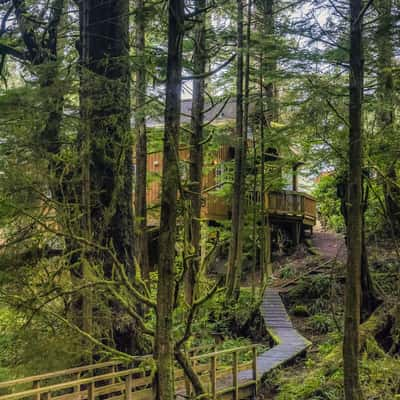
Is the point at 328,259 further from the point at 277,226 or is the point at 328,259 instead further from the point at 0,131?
the point at 0,131

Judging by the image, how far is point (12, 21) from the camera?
754cm

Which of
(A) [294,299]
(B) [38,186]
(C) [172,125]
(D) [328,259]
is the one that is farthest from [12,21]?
(D) [328,259]

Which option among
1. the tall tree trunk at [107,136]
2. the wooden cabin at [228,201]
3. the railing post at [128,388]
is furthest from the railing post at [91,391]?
the wooden cabin at [228,201]

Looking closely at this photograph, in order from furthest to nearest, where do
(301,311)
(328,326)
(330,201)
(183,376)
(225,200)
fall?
(330,201) < (225,200) < (301,311) < (328,326) < (183,376)

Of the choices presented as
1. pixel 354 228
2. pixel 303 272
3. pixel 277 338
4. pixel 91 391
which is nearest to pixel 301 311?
pixel 277 338

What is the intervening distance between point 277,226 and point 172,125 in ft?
57.7

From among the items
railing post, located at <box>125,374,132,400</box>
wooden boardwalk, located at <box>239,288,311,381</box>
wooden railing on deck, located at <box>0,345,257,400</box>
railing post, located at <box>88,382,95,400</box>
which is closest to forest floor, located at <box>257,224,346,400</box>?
wooden boardwalk, located at <box>239,288,311,381</box>

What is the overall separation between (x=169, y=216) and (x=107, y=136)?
2253 millimetres

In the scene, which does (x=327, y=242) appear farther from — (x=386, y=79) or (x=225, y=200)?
(x=386, y=79)

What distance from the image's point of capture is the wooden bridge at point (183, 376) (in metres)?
5.16

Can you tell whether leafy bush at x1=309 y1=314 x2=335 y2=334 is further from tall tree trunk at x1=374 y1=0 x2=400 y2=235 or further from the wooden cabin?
the wooden cabin

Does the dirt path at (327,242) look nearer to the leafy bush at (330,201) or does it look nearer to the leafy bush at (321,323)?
the leafy bush at (330,201)

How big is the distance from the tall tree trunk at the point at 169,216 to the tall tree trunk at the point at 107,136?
1250 mm

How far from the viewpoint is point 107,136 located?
5.80m
